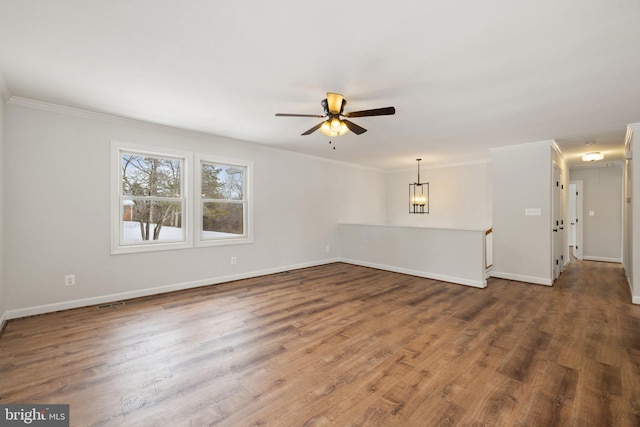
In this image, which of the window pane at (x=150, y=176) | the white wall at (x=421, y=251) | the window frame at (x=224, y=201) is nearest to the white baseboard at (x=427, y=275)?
the white wall at (x=421, y=251)

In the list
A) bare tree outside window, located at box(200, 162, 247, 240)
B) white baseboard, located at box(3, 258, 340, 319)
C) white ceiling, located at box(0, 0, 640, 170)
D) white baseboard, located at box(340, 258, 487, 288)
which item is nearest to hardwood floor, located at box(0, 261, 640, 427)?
white baseboard, located at box(3, 258, 340, 319)

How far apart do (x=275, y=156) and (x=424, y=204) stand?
4217 mm

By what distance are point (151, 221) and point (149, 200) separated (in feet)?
1.06

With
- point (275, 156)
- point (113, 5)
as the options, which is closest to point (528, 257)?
point (275, 156)

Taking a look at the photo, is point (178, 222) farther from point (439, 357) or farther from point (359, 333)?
point (439, 357)

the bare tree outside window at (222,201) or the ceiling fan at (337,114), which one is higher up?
the ceiling fan at (337,114)

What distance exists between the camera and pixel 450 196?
7266 millimetres

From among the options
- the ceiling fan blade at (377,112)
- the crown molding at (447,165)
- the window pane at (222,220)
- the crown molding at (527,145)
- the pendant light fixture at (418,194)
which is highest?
the crown molding at (447,165)

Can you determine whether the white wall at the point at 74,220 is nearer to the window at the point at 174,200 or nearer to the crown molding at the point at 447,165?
the window at the point at 174,200

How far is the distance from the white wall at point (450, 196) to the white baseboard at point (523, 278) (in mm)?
1687

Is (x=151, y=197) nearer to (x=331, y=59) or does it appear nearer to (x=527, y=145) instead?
(x=331, y=59)

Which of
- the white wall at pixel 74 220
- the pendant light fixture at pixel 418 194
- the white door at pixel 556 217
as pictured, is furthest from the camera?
the pendant light fixture at pixel 418 194

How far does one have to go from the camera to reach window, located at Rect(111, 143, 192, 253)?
3.92 m

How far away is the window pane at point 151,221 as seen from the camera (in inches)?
159
